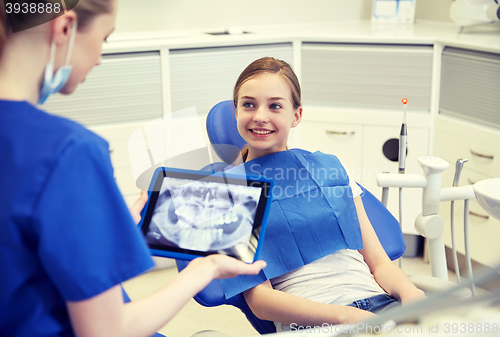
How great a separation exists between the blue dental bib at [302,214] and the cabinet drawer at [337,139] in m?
1.18

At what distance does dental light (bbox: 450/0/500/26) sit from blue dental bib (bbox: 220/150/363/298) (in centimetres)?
147

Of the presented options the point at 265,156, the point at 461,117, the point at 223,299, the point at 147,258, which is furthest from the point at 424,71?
the point at 147,258

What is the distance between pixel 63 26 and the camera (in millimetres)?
606

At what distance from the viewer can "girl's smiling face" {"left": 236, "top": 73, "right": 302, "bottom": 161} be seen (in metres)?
1.27

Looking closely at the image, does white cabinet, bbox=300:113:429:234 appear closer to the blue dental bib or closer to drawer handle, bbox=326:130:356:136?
drawer handle, bbox=326:130:356:136

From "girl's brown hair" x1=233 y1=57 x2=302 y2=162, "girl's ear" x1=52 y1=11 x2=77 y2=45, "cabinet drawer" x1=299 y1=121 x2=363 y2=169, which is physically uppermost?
"girl's ear" x1=52 y1=11 x2=77 y2=45

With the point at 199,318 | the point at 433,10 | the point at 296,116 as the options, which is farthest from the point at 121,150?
the point at 433,10

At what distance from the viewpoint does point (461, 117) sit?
2.26m

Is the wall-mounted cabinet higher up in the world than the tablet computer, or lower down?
higher up

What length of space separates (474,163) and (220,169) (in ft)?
4.35

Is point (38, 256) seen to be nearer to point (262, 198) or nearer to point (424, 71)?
point (262, 198)

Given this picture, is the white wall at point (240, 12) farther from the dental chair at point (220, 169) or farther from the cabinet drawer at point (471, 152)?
the dental chair at point (220, 169)

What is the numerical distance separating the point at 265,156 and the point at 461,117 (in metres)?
1.32

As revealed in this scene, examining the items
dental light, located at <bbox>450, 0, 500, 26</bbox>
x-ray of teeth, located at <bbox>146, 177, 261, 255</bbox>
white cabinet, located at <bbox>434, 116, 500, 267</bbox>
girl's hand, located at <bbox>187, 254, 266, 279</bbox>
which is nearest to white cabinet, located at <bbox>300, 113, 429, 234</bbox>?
white cabinet, located at <bbox>434, 116, 500, 267</bbox>
